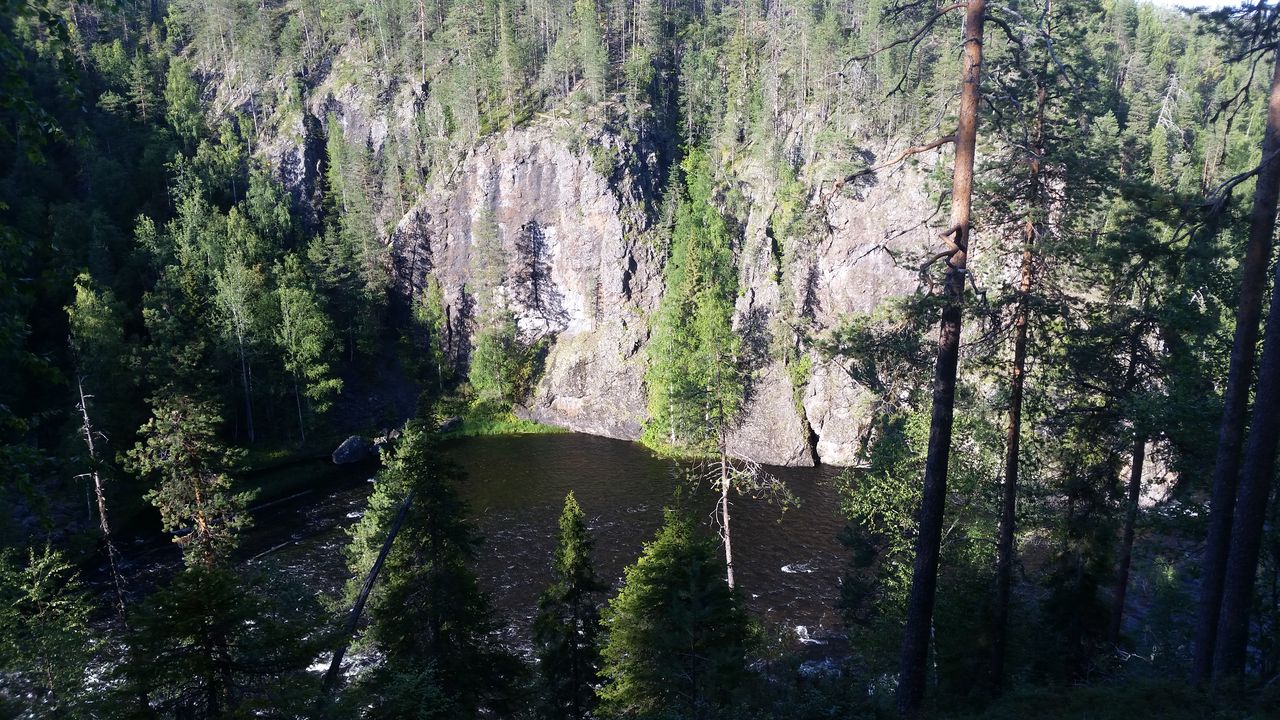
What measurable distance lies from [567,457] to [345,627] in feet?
107

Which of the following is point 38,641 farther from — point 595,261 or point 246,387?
point 595,261

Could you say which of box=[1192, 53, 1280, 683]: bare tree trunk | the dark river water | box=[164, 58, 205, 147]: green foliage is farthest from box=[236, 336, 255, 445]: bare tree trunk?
box=[1192, 53, 1280, 683]: bare tree trunk

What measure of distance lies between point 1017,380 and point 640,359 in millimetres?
39751

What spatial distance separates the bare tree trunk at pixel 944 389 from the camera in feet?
27.0

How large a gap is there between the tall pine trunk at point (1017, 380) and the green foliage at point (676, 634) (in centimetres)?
497

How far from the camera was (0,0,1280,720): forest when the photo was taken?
877cm

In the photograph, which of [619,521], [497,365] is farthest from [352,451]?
[619,521]

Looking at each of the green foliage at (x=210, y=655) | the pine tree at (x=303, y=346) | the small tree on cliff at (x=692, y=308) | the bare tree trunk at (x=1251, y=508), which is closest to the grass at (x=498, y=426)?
the small tree on cliff at (x=692, y=308)

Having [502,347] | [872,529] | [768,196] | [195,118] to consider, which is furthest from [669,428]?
[195,118]

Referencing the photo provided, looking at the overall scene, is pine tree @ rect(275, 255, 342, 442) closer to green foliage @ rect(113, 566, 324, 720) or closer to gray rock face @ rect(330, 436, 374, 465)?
gray rock face @ rect(330, 436, 374, 465)

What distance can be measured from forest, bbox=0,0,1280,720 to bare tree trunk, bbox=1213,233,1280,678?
6cm

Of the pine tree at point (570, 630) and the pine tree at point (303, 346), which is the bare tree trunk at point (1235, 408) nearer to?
the pine tree at point (570, 630)

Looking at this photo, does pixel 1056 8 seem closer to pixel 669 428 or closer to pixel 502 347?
pixel 669 428

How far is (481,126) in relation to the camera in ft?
190
